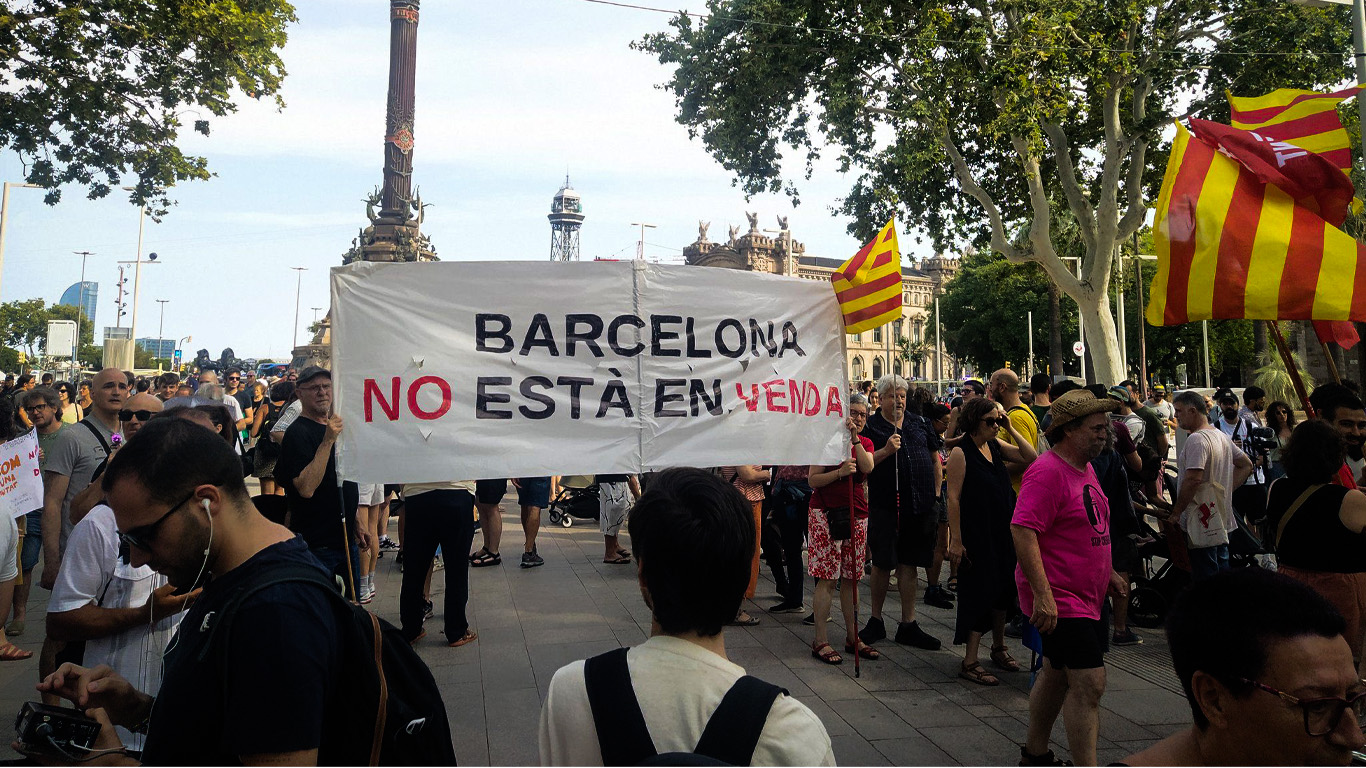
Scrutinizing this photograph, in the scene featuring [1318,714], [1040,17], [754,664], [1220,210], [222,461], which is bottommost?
[754,664]

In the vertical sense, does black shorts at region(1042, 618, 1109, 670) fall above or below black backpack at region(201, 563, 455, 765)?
below

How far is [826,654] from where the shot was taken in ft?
18.9

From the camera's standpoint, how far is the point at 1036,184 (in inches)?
648

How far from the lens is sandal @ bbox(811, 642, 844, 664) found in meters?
5.74

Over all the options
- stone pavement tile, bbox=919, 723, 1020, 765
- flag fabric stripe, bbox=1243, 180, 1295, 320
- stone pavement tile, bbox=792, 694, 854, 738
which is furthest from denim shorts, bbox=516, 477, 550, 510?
flag fabric stripe, bbox=1243, 180, 1295, 320

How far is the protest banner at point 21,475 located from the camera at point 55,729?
404 cm

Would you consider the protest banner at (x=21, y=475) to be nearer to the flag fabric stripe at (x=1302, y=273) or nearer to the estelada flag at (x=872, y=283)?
the estelada flag at (x=872, y=283)

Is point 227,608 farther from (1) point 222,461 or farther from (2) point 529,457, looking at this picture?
(2) point 529,457

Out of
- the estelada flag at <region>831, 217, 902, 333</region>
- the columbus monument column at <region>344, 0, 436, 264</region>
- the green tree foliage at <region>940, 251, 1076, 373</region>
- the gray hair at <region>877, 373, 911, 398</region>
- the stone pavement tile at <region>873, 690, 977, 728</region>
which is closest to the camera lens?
the stone pavement tile at <region>873, 690, 977, 728</region>

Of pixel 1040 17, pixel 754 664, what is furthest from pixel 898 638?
pixel 1040 17

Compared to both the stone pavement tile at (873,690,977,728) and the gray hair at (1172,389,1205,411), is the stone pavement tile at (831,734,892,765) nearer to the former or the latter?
the stone pavement tile at (873,690,977,728)

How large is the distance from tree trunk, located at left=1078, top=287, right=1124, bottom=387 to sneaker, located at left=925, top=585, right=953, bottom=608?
10.2 m

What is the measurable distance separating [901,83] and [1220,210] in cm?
1351

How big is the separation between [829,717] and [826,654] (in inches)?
41.0
